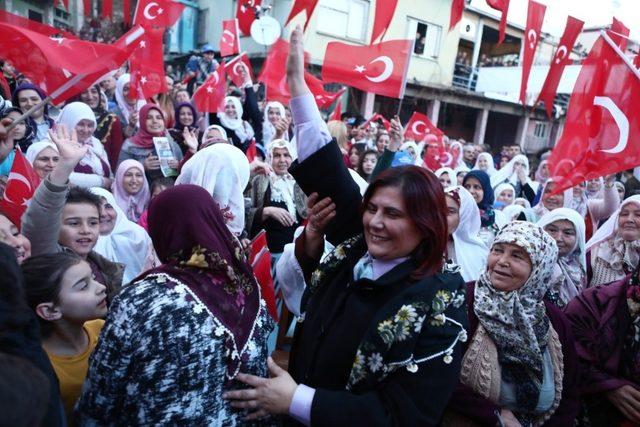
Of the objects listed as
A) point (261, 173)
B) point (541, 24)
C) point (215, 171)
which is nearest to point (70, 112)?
point (261, 173)

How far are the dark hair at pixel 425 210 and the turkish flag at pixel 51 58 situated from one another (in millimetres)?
2225

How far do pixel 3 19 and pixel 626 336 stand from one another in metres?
4.01

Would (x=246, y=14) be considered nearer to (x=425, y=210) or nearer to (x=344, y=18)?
(x=425, y=210)

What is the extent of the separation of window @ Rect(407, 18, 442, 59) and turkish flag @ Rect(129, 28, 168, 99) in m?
16.8

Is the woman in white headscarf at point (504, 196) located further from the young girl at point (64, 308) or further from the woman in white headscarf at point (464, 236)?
the young girl at point (64, 308)

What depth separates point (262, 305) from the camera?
1.63 m

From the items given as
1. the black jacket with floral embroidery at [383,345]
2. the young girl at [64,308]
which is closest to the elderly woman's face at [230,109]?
the young girl at [64,308]

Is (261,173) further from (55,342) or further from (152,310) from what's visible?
(152,310)

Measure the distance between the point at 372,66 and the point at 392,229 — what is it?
342cm

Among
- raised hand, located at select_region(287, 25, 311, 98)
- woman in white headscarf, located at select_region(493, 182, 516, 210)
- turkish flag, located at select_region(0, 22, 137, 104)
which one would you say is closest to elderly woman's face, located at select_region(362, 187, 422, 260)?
raised hand, located at select_region(287, 25, 311, 98)

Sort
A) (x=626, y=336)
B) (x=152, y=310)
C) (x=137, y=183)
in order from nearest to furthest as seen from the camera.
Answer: (x=152, y=310)
(x=626, y=336)
(x=137, y=183)

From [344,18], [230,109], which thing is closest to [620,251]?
[230,109]

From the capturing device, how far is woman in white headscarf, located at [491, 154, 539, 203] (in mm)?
6555

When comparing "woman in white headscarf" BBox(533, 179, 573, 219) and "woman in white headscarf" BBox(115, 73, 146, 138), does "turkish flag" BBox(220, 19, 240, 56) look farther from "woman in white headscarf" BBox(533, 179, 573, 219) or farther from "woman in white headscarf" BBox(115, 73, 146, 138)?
"woman in white headscarf" BBox(533, 179, 573, 219)
